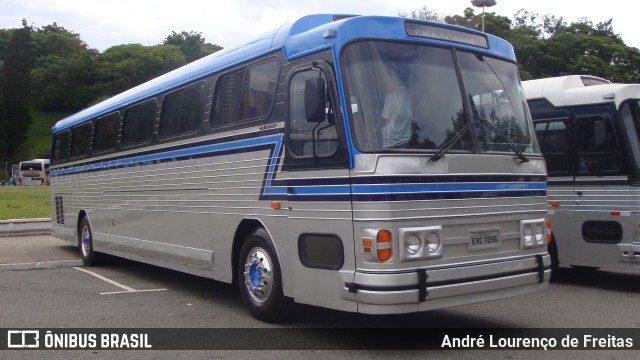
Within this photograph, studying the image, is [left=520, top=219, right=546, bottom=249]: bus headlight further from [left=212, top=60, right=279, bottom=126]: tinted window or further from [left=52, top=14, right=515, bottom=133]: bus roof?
[left=212, top=60, right=279, bottom=126]: tinted window

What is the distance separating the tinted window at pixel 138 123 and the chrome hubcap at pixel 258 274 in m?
3.72

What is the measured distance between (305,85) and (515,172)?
234 cm

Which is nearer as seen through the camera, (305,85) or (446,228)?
(446,228)

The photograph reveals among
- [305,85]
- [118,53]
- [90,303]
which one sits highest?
[118,53]

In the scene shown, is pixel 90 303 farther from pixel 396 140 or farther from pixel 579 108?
pixel 579 108

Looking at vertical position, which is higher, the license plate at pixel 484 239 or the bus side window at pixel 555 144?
the bus side window at pixel 555 144

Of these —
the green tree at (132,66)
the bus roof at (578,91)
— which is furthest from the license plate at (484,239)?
the green tree at (132,66)

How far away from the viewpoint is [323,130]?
6168 millimetres

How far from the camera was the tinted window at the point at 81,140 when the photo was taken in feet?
43.4

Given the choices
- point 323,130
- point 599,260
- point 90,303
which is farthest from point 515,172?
point 90,303

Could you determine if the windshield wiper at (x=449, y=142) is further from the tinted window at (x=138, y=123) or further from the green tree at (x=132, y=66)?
the green tree at (x=132, y=66)

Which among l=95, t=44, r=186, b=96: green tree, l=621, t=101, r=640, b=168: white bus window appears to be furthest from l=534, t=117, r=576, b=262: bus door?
l=95, t=44, r=186, b=96: green tree

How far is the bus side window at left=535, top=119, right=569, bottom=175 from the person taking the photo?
403 inches

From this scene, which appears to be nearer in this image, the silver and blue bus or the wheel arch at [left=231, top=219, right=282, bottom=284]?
the silver and blue bus
